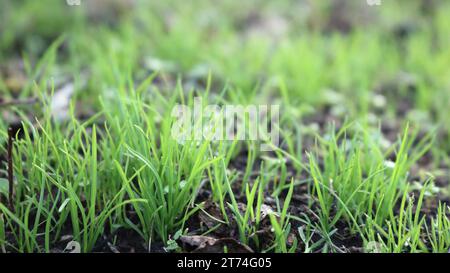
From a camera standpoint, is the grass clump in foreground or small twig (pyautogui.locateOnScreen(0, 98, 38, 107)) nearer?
the grass clump in foreground

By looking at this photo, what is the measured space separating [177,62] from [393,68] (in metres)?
1.39

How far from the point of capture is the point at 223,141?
1.85 m

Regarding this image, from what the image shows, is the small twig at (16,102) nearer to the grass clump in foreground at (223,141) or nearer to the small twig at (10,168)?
the grass clump in foreground at (223,141)

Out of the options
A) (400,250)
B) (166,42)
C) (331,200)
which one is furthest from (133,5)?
(400,250)

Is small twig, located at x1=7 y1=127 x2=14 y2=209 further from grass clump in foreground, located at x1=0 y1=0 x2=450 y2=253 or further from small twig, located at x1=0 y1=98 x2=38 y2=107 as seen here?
small twig, located at x1=0 y1=98 x2=38 y2=107

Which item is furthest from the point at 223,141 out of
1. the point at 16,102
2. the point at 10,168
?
the point at 16,102

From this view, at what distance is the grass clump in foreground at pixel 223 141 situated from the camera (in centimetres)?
168

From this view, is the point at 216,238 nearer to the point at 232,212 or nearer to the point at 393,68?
the point at 232,212

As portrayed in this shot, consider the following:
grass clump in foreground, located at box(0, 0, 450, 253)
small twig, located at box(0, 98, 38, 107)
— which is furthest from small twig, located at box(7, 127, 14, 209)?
small twig, located at box(0, 98, 38, 107)

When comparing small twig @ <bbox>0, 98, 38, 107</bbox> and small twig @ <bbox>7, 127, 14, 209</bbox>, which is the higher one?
small twig @ <bbox>0, 98, 38, 107</bbox>

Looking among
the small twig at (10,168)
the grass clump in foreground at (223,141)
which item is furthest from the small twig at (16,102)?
the small twig at (10,168)

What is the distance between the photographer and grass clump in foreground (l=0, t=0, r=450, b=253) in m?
1.68
